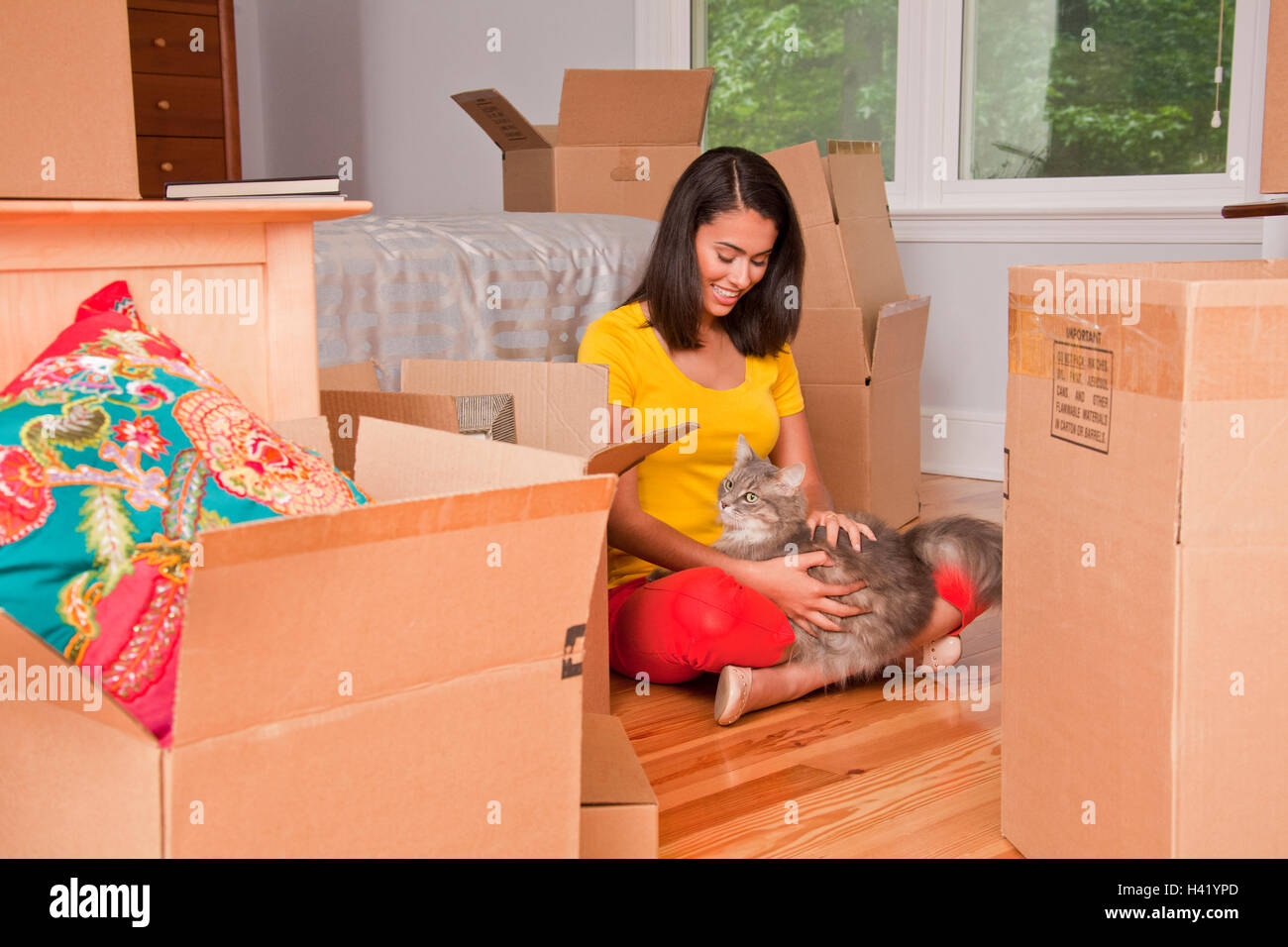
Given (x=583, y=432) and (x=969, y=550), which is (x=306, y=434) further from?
(x=969, y=550)

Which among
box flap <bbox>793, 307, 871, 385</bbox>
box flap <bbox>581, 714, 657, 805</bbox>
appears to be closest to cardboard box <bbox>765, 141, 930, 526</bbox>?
box flap <bbox>793, 307, 871, 385</bbox>

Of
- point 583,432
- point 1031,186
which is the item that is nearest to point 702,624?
point 583,432

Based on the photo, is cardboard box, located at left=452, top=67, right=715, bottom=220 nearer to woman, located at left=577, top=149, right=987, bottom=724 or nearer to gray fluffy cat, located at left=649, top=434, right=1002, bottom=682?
woman, located at left=577, top=149, right=987, bottom=724

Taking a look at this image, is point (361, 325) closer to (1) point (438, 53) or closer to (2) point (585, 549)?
(2) point (585, 549)

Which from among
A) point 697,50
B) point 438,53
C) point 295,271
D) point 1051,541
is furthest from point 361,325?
point 438,53

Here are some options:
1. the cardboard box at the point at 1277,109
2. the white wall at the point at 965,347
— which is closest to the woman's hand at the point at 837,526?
the cardboard box at the point at 1277,109

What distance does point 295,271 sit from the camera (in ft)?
4.39

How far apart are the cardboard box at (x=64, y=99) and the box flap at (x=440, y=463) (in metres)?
0.35

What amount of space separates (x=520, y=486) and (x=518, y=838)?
27 cm

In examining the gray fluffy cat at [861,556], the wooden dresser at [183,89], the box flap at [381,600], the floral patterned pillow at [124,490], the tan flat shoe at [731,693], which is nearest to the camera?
the box flap at [381,600]

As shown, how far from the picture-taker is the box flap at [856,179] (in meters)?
2.66

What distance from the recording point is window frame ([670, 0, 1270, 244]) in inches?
114

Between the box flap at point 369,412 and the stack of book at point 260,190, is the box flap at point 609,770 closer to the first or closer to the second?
the box flap at point 369,412

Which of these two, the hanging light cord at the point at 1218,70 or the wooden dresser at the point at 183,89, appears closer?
the hanging light cord at the point at 1218,70
